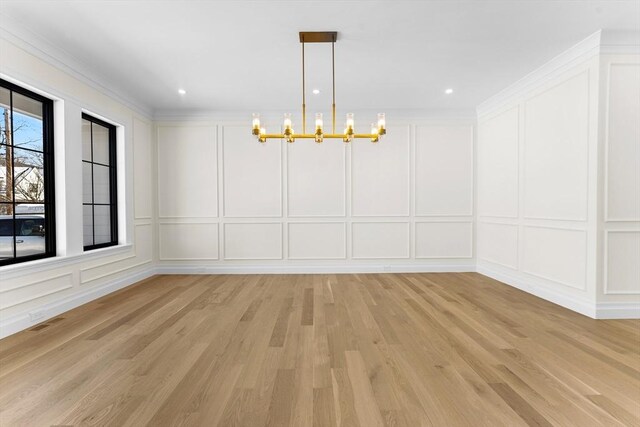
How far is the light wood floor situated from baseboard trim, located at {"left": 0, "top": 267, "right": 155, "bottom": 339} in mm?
113

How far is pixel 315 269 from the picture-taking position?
5910 mm

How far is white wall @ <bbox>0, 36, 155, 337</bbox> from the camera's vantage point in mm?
3135

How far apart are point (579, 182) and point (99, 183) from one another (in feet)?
20.6

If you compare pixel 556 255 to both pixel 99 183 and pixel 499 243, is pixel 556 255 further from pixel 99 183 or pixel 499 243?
pixel 99 183

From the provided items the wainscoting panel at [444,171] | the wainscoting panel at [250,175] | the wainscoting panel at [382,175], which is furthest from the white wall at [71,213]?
the wainscoting panel at [444,171]

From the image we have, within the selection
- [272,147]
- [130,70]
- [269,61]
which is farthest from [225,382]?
[272,147]

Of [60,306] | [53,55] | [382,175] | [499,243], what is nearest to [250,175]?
[382,175]

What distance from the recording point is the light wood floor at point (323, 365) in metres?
1.86

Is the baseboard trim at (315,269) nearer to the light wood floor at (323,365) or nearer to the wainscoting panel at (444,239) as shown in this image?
the wainscoting panel at (444,239)

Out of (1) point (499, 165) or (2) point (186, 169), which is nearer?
(1) point (499, 165)

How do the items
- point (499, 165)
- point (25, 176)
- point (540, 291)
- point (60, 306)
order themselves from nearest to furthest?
point (25, 176)
point (60, 306)
point (540, 291)
point (499, 165)

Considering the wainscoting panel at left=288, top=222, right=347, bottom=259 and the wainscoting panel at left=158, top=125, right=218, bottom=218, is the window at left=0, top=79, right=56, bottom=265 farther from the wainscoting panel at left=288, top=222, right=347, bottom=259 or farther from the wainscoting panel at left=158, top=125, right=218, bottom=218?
the wainscoting panel at left=288, top=222, right=347, bottom=259

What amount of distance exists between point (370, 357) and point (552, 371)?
1.31 metres

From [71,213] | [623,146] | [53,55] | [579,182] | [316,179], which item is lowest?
[71,213]
